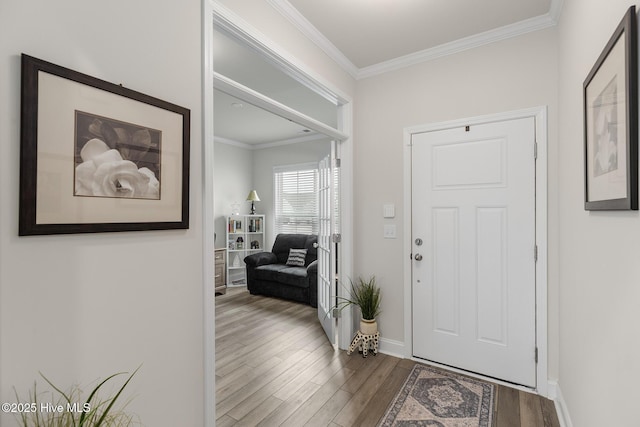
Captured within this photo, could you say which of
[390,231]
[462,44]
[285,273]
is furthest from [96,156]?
[285,273]

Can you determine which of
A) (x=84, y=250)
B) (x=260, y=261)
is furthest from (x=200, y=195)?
(x=260, y=261)

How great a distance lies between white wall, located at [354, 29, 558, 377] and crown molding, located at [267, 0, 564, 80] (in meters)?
0.05

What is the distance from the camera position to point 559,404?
6.69 ft

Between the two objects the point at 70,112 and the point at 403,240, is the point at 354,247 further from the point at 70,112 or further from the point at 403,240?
the point at 70,112

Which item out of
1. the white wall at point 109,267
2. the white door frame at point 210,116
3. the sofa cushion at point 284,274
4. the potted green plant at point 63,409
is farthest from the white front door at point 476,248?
the potted green plant at point 63,409

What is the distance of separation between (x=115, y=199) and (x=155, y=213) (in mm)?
169

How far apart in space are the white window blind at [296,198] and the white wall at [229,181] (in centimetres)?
61

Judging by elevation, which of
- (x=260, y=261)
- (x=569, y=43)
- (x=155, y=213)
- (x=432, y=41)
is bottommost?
(x=260, y=261)

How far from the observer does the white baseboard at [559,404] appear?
183cm

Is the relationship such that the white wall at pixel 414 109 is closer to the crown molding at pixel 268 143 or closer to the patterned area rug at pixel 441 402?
the patterned area rug at pixel 441 402

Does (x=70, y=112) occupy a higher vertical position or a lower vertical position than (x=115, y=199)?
higher

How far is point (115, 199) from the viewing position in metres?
1.23

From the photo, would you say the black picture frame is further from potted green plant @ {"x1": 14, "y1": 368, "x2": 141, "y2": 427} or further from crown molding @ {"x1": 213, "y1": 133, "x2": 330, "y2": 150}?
crown molding @ {"x1": 213, "y1": 133, "x2": 330, "y2": 150}

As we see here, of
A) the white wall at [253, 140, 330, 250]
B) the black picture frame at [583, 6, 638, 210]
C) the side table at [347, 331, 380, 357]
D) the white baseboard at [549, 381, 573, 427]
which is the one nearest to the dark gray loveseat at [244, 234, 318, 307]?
→ the white wall at [253, 140, 330, 250]
